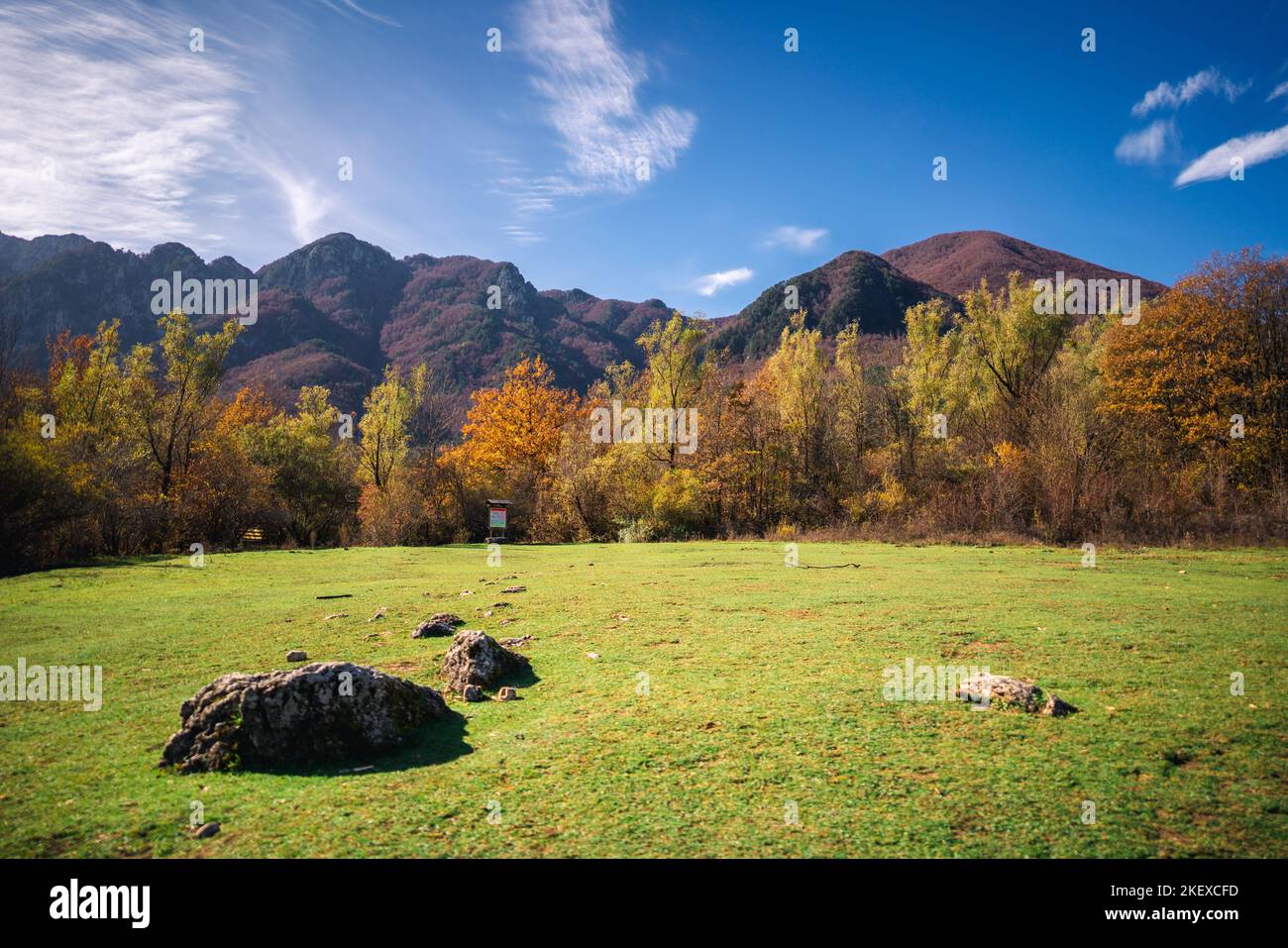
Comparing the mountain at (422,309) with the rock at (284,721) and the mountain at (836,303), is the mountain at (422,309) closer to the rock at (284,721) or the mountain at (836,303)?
the mountain at (836,303)

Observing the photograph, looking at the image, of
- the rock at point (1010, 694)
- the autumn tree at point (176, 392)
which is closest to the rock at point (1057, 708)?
the rock at point (1010, 694)

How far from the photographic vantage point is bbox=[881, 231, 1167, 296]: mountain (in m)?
109

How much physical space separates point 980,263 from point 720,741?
6044 inches

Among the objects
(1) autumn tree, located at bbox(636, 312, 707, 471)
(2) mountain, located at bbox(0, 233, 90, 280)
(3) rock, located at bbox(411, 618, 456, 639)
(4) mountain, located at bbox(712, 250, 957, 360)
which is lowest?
(3) rock, located at bbox(411, 618, 456, 639)

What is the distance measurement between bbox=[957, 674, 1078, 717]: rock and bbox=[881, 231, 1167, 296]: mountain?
4225 inches

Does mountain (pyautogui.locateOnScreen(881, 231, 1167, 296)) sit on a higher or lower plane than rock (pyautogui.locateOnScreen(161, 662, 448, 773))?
higher

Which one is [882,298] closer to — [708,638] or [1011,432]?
[1011,432]

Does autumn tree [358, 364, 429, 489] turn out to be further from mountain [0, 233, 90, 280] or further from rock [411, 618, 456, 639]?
mountain [0, 233, 90, 280]

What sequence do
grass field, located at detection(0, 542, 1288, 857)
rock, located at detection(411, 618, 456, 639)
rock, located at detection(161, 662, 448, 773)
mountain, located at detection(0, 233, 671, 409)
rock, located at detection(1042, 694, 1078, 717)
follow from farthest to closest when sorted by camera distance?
mountain, located at detection(0, 233, 671, 409), rock, located at detection(411, 618, 456, 639), rock, located at detection(1042, 694, 1078, 717), rock, located at detection(161, 662, 448, 773), grass field, located at detection(0, 542, 1288, 857)

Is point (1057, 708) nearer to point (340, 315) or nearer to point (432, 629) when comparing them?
point (432, 629)

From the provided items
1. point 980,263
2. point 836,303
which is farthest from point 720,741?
point 980,263

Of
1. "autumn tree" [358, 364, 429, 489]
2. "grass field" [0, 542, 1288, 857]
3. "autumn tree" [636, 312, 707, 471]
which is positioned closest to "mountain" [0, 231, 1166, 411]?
"autumn tree" [358, 364, 429, 489]

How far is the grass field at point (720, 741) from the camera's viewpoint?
3.00 meters

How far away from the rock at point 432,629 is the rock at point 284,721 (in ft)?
11.2
